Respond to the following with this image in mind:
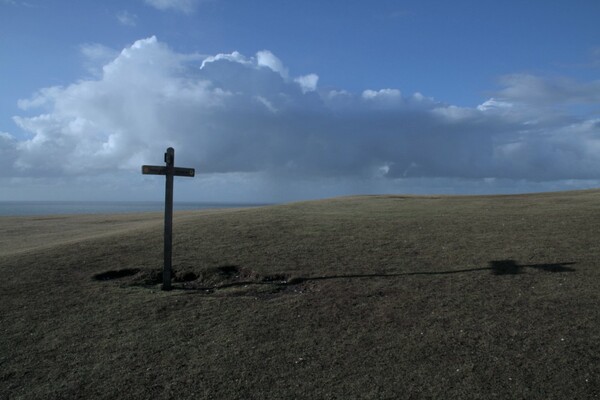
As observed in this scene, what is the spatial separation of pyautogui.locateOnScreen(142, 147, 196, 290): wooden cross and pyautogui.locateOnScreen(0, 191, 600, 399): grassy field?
769mm

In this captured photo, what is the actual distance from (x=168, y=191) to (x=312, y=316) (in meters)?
→ 5.73

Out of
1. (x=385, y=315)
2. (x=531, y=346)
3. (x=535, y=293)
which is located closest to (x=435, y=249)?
(x=535, y=293)

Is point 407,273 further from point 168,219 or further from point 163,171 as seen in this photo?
point 163,171

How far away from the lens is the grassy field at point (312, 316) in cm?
694

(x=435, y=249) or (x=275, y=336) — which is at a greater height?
(x=435, y=249)

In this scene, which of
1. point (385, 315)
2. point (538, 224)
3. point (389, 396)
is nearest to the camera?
point (389, 396)

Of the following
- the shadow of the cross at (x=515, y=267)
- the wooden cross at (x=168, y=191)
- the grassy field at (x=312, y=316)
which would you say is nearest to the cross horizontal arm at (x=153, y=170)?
the wooden cross at (x=168, y=191)

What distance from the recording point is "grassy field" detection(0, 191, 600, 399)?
6.94 meters

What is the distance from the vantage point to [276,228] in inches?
734

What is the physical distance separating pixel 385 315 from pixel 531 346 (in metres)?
2.76

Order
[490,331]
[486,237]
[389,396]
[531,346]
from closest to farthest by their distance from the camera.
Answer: [389,396] < [531,346] < [490,331] < [486,237]

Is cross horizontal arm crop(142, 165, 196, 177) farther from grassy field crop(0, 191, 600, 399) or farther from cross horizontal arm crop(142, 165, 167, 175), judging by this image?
grassy field crop(0, 191, 600, 399)

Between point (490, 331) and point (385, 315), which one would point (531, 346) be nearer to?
point (490, 331)

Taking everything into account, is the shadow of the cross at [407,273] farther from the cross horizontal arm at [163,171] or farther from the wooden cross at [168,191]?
the cross horizontal arm at [163,171]
